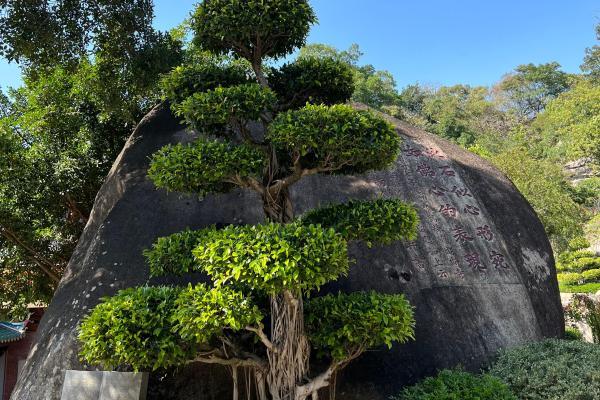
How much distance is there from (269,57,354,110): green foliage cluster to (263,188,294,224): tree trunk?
1.13 meters

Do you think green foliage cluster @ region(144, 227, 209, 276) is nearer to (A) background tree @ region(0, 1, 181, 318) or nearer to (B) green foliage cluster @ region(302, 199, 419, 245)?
(B) green foliage cluster @ region(302, 199, 419, 245)

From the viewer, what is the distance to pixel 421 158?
7332 millimetres

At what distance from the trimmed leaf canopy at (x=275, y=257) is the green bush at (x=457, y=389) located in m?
1.74

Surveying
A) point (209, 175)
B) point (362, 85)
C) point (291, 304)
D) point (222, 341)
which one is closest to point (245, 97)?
point (209, 175)

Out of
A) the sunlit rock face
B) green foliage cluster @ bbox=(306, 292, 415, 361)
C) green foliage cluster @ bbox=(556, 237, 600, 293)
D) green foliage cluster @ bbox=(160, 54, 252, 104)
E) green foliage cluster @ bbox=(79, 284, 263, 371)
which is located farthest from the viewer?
green foliage cluster @ bbox=(556, 237, 600, 293)

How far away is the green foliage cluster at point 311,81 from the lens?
5.12 meters

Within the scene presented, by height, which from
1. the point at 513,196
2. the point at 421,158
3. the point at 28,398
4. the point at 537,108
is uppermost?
the point at 537,108

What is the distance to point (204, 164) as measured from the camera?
13.1 ft

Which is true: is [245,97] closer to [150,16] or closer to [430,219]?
[430,219]

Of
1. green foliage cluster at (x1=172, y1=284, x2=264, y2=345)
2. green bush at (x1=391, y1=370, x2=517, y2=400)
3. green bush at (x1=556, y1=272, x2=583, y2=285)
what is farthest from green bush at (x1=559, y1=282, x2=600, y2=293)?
green foliage cluster at (x1=172, y1=284, x2=264, y2=345)

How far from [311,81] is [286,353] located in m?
2.78

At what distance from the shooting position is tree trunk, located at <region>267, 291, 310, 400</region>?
4059 millimetres

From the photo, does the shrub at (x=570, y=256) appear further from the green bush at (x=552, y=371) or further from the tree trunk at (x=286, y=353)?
the tree trunk at (x=286, y=353)

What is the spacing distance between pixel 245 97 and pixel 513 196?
537 cm
